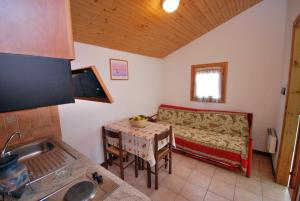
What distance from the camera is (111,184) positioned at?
34.2 inches

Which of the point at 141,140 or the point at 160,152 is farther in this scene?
the point at 160,152

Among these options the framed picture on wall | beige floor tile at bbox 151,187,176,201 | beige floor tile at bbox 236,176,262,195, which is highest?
the framed picture on wall

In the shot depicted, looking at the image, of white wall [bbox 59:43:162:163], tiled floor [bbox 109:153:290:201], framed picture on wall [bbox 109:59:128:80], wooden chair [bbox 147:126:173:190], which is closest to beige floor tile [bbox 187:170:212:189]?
tiled floor [bbox 109:153:290:201]

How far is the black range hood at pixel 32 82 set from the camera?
1.68 feet

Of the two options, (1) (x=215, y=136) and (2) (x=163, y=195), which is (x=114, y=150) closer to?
(2) (x=163, y=195)

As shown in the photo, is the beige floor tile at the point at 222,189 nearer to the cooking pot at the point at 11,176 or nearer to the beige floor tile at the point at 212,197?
the beige floor tile at the point at 212,197

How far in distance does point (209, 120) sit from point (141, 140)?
5.88 feet

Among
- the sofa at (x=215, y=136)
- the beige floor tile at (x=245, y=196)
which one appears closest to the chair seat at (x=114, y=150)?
the sofa at (x=215, y=136)

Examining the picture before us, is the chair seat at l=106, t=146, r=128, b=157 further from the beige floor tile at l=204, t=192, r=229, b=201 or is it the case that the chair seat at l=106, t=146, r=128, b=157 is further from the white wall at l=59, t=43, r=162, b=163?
the beige floor tile at l=204, t=192, r=229, b=201

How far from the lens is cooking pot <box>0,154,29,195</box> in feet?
2.31

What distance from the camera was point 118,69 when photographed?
8.47 feet

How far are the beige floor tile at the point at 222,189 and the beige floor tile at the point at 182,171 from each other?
1.22 feet

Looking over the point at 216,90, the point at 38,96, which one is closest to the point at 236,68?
the point at 216,90

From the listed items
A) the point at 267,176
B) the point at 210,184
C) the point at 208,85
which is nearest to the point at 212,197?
the point at 210,184
